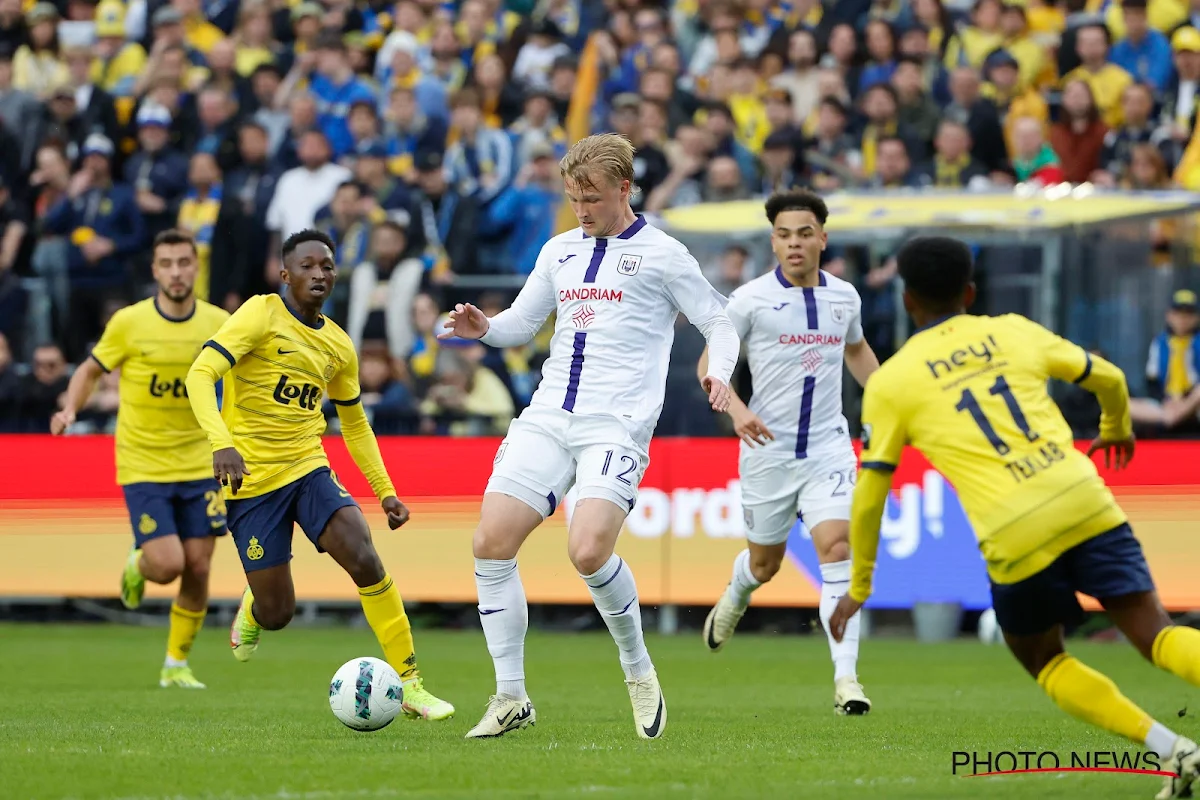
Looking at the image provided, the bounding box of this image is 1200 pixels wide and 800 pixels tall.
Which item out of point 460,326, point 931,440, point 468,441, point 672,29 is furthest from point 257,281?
point 931,440

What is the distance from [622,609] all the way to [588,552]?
0.46 meters

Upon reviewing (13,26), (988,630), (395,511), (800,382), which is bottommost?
(988,630)

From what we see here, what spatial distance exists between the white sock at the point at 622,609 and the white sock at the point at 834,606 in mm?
1800

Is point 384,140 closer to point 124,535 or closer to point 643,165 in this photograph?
point 643,165

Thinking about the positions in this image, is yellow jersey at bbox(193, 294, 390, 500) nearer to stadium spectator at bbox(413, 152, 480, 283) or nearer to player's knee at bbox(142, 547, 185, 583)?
player's knee at bbox(142, 547, 185, 583)

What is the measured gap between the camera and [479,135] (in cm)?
1980

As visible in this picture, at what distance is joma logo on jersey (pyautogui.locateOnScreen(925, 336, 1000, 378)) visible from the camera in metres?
6.47

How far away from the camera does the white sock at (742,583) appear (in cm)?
1091

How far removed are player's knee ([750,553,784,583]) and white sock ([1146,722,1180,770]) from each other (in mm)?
4629

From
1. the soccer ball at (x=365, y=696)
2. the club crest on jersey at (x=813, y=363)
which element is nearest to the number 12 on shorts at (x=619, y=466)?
the soccer ball at (x=365, y=696)

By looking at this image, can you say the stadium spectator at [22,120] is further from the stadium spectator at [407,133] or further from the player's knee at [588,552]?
the player's knee at [588,552]

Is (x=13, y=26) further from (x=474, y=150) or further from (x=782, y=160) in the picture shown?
(x=782, y=160)

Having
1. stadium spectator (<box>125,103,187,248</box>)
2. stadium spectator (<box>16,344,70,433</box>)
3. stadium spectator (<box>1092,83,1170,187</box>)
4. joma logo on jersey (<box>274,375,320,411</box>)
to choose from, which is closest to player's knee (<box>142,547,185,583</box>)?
joma logo on jersey (<box>274,375,320,411</box>)

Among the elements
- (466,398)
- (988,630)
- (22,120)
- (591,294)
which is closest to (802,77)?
(466,398)
